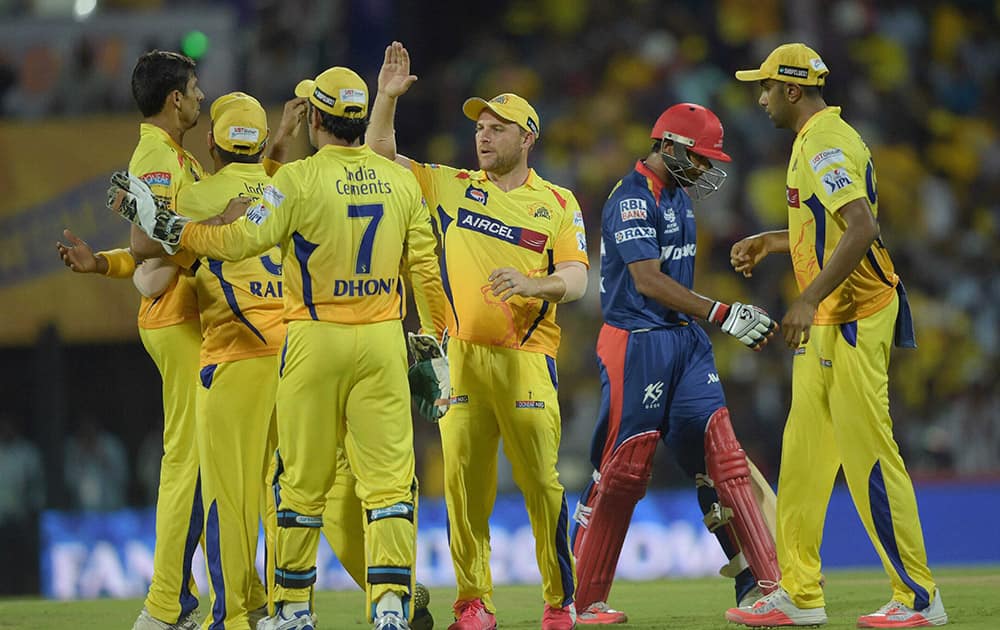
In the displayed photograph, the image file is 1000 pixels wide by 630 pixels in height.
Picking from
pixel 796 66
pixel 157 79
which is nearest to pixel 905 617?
pixel 796 66

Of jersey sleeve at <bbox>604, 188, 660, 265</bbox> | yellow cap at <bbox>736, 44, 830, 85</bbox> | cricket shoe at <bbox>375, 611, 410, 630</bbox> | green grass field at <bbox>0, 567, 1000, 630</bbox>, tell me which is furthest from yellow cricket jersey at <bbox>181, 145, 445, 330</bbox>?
green grass field at <bbox>0, 567, 1000, 630</bbox>

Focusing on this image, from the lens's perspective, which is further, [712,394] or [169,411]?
[712,394]

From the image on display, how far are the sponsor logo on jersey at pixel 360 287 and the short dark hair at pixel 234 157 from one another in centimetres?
104

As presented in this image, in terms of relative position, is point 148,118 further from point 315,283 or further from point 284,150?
point 315,283

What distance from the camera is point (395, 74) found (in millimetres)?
7148

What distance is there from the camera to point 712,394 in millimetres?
7555

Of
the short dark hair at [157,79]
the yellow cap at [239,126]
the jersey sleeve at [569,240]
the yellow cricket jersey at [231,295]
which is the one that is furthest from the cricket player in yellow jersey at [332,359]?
the jersey sleeve at [569,240]

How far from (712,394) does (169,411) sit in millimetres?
2712

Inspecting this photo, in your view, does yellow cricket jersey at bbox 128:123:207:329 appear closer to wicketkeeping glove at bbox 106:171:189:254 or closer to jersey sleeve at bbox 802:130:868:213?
wicketkeeping glove at bbox 106:171:189:254

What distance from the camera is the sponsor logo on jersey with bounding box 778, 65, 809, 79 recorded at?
7.23 m

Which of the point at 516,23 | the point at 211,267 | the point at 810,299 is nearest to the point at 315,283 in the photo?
the point at 211,267

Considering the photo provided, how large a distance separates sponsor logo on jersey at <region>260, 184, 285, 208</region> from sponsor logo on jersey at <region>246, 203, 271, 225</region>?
0.12 ft

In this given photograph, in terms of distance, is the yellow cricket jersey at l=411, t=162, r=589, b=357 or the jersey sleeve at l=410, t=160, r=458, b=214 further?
the jersey sleeve at l=410, t=160, r=458, b=214

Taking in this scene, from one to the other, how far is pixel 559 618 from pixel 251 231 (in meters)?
2.41
